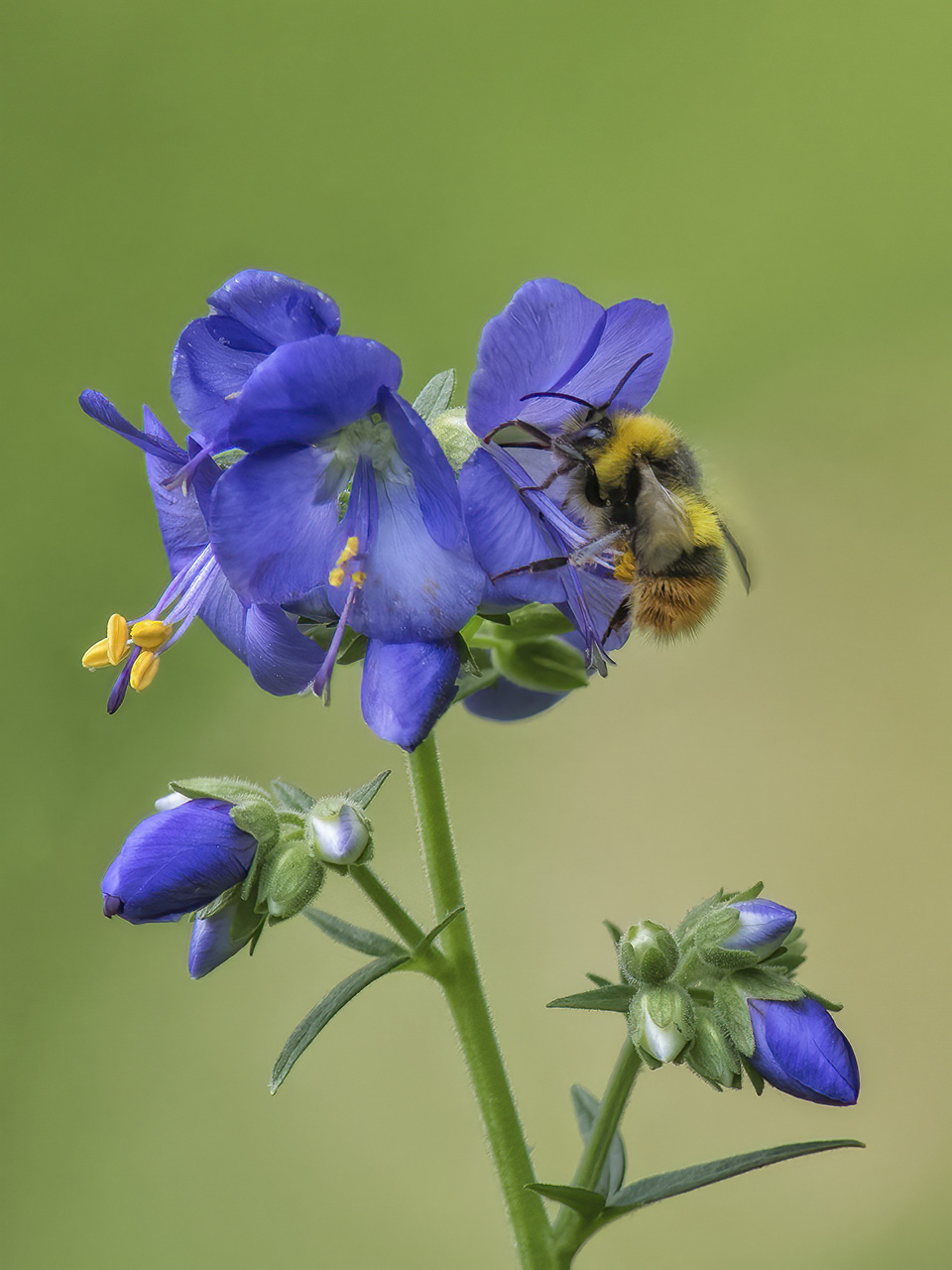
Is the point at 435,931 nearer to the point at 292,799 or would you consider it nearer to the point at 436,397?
the point at 292,799

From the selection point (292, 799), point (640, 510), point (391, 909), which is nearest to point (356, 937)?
point (391, 909)

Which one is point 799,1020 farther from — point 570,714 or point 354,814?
point 570,714

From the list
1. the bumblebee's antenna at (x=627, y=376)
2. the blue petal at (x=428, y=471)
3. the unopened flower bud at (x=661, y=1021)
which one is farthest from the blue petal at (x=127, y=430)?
the unopened flower bud at (x=661, y=1021)

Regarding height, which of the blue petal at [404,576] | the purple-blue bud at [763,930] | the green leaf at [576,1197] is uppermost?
the blue petal at [404,576]

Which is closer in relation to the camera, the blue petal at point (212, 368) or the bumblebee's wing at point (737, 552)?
the blue petal at point (212, 368)

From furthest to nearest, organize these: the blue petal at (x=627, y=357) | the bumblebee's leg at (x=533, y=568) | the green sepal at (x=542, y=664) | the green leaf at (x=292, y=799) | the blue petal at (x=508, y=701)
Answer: the blue petal at (x=508, y=701)
the green sepal at (x=542, y=664)
the green leaf at (x=292, y=799)
the blue petal at (x=627, y=357)
the bumblebee's leg at (x=533, y=568)

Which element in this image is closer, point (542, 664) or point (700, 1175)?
point (700, 1175)

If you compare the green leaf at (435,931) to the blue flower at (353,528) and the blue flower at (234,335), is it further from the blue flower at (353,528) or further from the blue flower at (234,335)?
the blue flower at (234,335)

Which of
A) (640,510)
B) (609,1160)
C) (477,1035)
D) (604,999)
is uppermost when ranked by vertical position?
(640,510)
